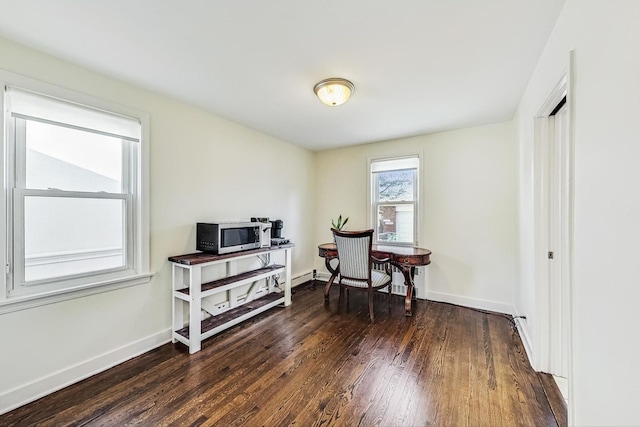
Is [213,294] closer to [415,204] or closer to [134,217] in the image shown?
[134,217]

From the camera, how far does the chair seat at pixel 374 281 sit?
3.10m

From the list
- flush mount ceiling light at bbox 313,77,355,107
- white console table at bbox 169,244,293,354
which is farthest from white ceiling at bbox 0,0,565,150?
white console table at bbox 169,244,293,354

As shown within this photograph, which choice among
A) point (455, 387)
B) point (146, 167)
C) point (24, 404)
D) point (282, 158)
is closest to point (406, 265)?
point (455, 387)

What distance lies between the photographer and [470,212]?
3.31 metres

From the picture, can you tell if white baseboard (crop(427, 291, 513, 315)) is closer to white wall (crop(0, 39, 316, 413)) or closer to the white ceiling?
the white ceiling

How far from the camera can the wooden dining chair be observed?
2.97 m

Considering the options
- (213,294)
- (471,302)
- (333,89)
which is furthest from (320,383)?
(471,302)

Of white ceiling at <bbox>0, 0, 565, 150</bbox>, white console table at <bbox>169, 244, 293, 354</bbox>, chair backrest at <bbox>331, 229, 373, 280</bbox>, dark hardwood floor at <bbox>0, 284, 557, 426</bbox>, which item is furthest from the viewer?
chair backrest at <bbox>331, 229, 373, 280</bbox>

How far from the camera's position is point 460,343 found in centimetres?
239

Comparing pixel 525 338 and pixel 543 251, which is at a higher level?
pixel 543 251

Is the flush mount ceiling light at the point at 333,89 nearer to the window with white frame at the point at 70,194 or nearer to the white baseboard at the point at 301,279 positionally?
the window with white frame at the point at 70,194

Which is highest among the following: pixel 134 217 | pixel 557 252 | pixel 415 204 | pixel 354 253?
pixel 415 204

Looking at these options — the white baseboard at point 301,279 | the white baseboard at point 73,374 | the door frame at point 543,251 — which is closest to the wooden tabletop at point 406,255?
the door frame at point 543,251

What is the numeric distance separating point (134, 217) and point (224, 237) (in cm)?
79
